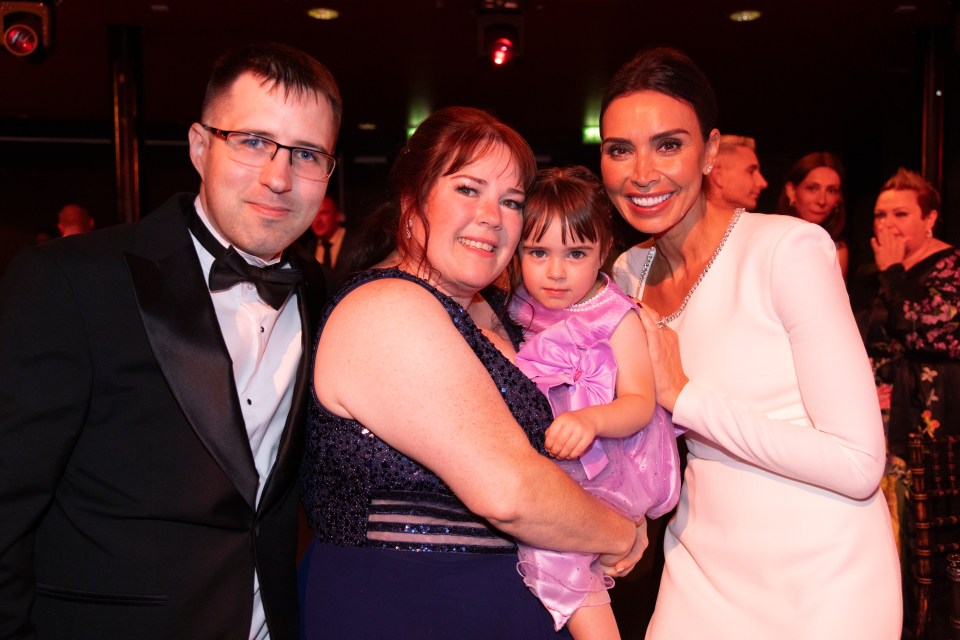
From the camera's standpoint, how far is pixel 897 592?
1.90m

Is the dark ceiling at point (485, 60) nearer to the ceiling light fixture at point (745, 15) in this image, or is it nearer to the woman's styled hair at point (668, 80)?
the ceiling light fixture at point (745, 15)

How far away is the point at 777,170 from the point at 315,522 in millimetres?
13465

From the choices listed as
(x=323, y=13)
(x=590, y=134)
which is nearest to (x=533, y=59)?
(x=323, y=13)

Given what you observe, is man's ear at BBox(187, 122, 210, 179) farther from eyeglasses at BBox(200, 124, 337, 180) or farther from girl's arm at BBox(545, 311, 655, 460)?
girl's arm at BBox(545, 311, 655, 460)

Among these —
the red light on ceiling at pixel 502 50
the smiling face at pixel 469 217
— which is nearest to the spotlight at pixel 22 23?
the red light on ceiling at pixel 502 50

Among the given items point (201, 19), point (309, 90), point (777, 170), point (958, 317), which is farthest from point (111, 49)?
point (777, 170)

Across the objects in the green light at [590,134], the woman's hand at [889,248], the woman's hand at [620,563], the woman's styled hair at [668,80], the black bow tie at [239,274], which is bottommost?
the woman's hand at [620,563]

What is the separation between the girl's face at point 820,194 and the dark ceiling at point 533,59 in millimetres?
2472

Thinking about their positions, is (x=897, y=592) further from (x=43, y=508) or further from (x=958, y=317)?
(x=958, y=317)

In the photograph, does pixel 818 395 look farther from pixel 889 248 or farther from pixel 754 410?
pixel 889 248

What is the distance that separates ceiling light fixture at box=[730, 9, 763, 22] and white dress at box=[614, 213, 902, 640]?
5.87 metres

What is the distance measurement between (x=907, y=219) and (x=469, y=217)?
3.86m

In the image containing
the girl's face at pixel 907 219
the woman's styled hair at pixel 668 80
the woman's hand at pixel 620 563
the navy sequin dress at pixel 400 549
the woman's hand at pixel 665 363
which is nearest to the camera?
the navy sequin dress at pixel 400 549

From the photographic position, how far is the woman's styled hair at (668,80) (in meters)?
2.15
